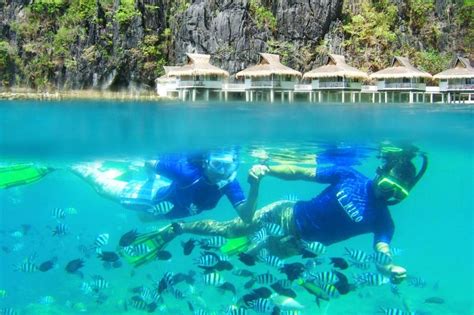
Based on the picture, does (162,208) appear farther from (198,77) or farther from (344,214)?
(198,77)

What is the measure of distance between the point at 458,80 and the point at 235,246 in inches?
1870

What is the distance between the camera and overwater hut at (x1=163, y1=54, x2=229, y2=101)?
167 feet

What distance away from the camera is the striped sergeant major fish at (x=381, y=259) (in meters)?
8.85

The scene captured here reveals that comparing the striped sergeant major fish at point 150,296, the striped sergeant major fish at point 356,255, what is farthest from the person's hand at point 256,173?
the striped sergeant major fish at point 150,296

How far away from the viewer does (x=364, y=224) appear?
34.0ft

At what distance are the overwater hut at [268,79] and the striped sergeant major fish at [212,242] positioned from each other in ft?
139

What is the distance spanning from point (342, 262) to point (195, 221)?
136 inches

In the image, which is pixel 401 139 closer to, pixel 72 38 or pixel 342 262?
pixel 342 262

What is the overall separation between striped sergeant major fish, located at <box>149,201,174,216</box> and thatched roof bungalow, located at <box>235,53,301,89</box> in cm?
4104

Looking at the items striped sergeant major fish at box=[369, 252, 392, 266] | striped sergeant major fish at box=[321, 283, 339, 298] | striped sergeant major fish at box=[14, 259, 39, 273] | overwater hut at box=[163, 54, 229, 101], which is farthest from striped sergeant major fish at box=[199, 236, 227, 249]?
overwater hut at box=[163, 54, 229, 101]

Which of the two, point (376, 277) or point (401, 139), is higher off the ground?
point (401, 139)

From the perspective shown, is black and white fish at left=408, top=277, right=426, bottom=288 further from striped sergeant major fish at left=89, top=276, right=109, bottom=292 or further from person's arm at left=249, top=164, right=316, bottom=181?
striped sergeant major fish at left=89, top=276, right=109, bottom=292

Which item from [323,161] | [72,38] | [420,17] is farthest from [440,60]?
[323,161]

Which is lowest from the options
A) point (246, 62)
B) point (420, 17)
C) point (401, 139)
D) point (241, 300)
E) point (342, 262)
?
point (241, 300)
